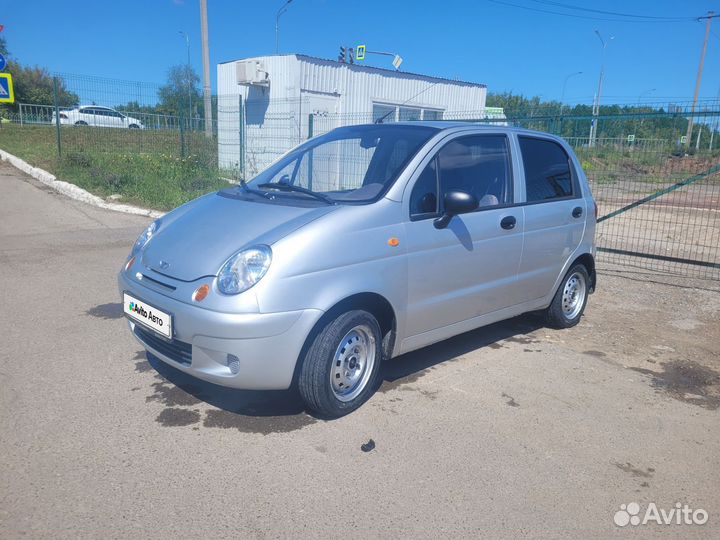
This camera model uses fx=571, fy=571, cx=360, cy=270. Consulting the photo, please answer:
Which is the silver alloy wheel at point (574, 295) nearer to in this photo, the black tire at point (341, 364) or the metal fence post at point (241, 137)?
the black tire at point (341, 364)

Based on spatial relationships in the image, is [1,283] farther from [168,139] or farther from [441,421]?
[168,139]

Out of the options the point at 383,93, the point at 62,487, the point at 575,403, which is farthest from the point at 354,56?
the point at 62,487

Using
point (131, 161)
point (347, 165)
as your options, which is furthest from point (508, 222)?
point (131, 161)

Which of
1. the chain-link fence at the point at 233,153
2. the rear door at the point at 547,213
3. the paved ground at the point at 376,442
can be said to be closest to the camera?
the paved ground at the point at 376,442

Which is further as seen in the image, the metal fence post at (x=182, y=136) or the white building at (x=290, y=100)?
the metal fence post at (x=182, y=136)

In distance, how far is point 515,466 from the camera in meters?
3.24

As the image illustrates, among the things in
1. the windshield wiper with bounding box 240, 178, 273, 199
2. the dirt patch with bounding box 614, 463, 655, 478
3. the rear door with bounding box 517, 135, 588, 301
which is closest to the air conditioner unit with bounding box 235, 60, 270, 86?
the rear door with bounding box 517, 135, 588, 301

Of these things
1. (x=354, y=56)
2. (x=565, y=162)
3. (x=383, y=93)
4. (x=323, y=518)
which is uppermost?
(x=354, y=56)

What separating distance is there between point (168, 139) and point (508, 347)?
12209 millimetres

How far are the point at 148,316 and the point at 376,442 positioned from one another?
1.61 meters

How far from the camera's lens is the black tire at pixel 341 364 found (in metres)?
3.44

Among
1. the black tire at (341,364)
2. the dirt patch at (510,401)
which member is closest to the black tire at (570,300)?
the dirt patch at (510,401)

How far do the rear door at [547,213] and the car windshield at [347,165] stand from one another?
1.19 m

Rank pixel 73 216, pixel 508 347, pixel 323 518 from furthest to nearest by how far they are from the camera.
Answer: pixel 73 216 → pixel 508 347 → pixel 323 518
